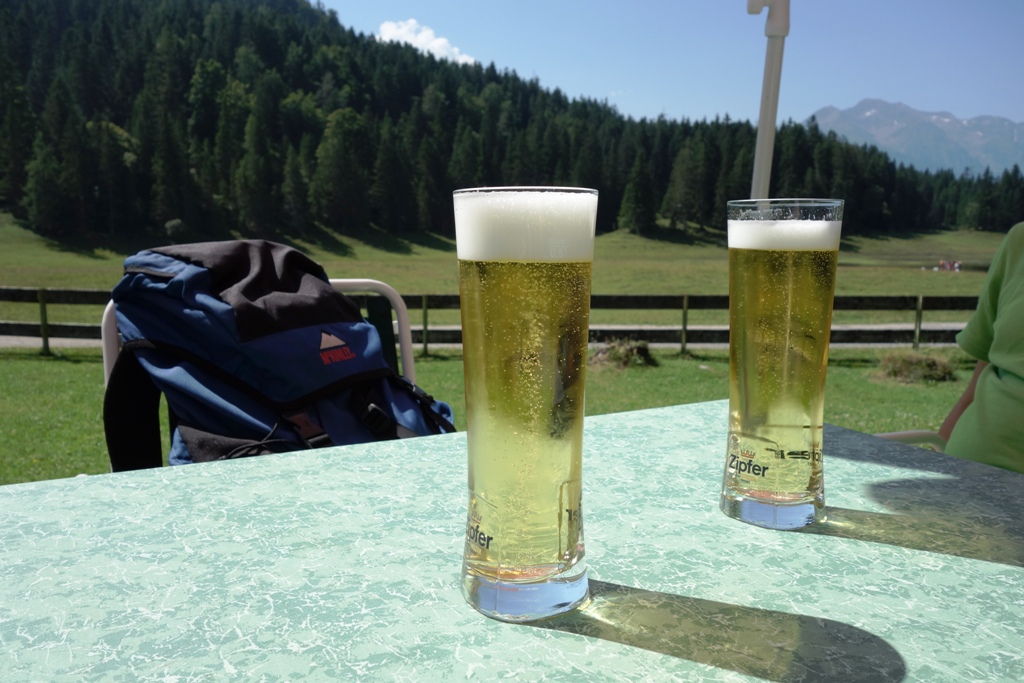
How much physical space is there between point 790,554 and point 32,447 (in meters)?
6.74

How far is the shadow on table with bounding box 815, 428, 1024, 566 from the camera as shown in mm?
695

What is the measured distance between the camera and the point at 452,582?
23.5 inches

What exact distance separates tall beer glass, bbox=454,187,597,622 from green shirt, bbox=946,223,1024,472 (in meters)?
1.27

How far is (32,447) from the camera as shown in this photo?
6.01 m

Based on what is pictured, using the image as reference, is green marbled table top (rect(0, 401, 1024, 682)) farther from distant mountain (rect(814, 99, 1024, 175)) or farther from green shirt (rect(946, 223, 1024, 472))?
distant mountain (rect(814, 99, 1024, 175))

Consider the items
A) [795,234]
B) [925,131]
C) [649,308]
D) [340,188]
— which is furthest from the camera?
[925,131]

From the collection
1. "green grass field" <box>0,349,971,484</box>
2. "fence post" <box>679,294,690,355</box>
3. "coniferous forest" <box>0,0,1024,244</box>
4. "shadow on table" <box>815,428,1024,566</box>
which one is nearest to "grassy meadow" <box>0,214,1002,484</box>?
"green grass field" <box>0,349,971,484</box>

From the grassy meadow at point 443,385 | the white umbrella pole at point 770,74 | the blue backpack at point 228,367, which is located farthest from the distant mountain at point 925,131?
the blue backpack at point 228,367

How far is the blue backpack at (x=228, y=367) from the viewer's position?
1.68m

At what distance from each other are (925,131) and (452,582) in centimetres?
14817

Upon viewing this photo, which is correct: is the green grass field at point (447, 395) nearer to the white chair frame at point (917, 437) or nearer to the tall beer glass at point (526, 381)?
the white chair frame at point (917, 437)

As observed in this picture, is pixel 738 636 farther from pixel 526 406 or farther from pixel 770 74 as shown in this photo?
pixel 770 74

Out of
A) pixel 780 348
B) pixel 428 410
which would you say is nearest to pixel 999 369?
pixel 780 348

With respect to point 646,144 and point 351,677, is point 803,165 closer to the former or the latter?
point 646,144
